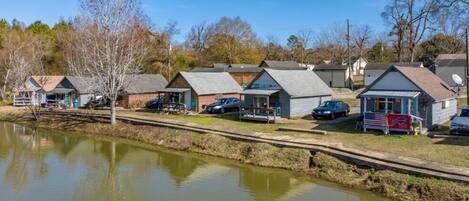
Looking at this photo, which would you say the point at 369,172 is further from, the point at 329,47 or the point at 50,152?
the point at 329,47

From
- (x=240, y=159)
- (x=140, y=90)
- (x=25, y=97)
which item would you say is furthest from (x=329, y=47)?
(x=240, y=159)

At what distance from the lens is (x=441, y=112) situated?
28.0 m

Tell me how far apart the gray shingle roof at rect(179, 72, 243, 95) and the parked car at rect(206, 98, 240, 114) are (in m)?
1.65

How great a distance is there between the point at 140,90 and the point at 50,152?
803 inches

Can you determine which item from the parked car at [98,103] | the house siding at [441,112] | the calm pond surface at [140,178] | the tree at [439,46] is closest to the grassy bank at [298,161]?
the calm pond surface at [140,178]

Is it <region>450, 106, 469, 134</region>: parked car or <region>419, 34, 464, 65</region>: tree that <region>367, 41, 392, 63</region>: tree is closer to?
<region>419, 34, 464, 65</region>: tree

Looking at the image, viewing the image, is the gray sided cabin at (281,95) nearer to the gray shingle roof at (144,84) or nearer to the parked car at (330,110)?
the parked car at (330,110)

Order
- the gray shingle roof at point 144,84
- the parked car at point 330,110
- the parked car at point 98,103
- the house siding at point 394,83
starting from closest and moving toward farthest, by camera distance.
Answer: the house siding at point 394,83 < the parked car at point 330,110 < the parked car at point 98,103 < the gray shingle roof at point 144,84

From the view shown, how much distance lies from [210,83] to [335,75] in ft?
91.7

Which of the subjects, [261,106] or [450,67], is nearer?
[261,106]

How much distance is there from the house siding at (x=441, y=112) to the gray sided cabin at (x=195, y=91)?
19.8 meters

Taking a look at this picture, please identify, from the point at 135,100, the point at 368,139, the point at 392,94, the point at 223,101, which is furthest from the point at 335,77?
the point at 368,139

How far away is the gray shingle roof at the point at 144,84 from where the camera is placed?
1856 inches

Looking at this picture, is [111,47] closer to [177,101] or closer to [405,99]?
[177,101]
